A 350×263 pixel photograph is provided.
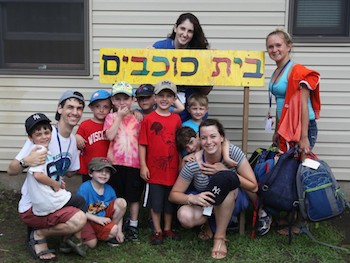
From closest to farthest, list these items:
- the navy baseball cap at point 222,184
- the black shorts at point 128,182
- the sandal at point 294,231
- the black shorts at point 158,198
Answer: the navy baseball cap at point 222,184 → the black shorts at point 158,198 → the black shorts at point 128,182 → the sandal at point 294,231

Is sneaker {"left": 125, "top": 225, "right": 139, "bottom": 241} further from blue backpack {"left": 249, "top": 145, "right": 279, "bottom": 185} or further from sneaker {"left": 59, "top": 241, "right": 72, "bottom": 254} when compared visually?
blue backpack {"left": 249, "top": 145, "right": 279, "bottom": 185}

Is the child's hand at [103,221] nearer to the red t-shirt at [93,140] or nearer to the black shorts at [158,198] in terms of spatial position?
the black shorts at [158,198]

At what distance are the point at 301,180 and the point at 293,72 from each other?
92 centimetres

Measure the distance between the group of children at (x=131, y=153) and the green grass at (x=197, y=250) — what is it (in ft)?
0.37

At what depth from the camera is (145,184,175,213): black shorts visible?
3.76m

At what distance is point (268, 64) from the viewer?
4898 mm

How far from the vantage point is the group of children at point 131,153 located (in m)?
3.68

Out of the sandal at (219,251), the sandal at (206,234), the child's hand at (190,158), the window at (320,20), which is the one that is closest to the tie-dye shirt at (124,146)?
the child's hand at (190,158)

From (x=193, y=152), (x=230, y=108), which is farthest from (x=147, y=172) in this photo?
(x=230, y=108)

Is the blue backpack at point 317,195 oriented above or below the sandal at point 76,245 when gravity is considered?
above

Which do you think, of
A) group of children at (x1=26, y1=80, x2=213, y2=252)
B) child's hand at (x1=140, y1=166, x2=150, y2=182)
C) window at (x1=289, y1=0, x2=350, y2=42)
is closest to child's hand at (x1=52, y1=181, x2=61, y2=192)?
group of children at (x1=26, y1=80, x2=213, y2=252)

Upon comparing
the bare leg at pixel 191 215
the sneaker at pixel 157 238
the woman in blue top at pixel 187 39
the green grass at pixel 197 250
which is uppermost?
the woman in blue top at pixel 187 39

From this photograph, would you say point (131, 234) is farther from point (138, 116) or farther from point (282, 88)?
point (282, 88)

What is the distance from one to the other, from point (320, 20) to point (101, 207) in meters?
3.21
